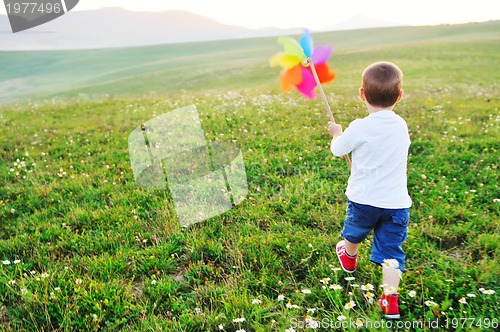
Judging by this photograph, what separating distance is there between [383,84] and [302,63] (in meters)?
0.98

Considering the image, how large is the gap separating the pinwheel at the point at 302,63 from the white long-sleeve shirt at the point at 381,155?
0.56 metres

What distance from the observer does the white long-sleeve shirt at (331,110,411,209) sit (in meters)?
3.33

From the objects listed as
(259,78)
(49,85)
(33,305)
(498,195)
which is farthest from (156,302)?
(49,85)

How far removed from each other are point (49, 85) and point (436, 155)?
132 feet

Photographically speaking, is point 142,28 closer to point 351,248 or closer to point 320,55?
point 320,55

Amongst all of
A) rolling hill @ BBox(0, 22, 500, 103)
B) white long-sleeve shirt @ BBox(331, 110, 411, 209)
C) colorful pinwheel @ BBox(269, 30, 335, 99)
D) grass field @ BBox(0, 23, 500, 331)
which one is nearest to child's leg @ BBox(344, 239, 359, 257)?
grass field @ BBox(0, 23, 500, 331)

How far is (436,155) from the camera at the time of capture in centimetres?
696

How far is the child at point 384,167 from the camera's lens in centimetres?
332

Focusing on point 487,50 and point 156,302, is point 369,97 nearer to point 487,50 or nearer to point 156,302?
point 156,302

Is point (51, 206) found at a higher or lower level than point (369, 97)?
lower

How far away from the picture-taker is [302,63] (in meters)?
4.00

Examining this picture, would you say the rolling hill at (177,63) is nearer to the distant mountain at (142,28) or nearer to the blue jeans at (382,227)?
the blue jeans at (382,227)

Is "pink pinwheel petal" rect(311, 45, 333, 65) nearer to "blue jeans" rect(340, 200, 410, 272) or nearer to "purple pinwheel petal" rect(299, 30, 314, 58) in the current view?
"purple pinwheel petal" rect(299, 30, 314, 58)

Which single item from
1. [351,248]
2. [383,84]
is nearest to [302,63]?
[383,84]
